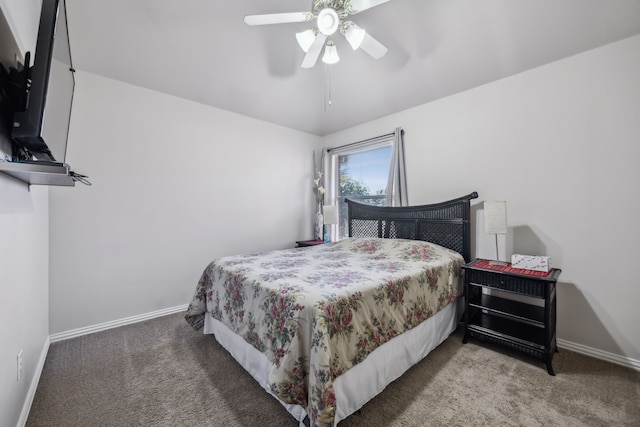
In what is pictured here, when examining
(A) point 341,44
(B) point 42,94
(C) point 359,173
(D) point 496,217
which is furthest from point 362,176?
(B) point 42,94

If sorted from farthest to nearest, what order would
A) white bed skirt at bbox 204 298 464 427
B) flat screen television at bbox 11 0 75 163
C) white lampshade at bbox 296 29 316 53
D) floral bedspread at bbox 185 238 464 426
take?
white lampshade at bbox 296 29 316 53, white bed skirt at bbox 204 298 464 427, floral bedspread at bbox 185 238 464 426, flat screen television at bbox 11 0 75 163

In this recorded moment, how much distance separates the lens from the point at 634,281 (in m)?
1.96

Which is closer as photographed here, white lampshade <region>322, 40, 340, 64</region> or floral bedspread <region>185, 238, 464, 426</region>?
floral bedspread <region>185, 238, 464, 426</region>

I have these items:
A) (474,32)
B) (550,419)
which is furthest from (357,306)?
(474,32)

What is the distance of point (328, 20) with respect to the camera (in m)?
1.73

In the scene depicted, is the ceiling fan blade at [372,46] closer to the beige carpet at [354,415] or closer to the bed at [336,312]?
the bed at [336,312]

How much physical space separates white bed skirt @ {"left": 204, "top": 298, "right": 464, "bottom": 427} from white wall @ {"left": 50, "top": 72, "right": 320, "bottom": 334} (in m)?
1.09

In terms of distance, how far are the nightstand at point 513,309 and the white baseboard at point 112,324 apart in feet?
10.2

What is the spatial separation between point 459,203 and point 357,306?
188cm

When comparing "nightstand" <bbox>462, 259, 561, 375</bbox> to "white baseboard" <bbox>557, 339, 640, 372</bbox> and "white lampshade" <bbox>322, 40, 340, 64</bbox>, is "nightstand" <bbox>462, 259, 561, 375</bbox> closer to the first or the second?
"white baseboard" <bbox>557, 339, 640, 372</bbox>

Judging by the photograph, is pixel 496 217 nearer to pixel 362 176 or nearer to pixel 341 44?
pixel 362 176

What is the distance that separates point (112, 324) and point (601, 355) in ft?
14.4

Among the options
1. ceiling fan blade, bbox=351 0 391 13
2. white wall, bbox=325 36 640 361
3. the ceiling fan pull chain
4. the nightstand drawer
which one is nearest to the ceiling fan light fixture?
ceiling fan blade, bbox=351 0 391 13

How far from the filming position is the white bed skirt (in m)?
1.40
